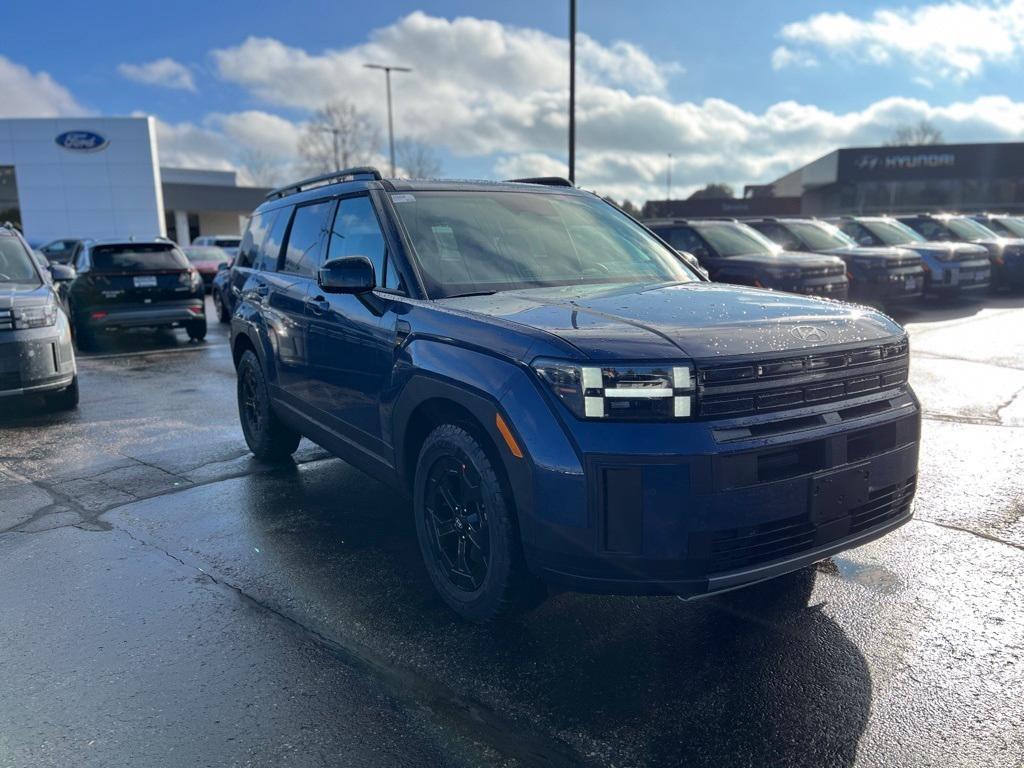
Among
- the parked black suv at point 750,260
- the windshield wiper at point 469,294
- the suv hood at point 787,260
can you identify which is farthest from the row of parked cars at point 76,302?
the suv hood at point 787,260

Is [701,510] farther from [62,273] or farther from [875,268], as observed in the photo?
[875,268]

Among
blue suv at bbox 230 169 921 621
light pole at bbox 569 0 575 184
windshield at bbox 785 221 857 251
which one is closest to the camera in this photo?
blue suv at bbox 230 169 921 621

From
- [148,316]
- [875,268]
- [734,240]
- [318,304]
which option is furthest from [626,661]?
[875,268]

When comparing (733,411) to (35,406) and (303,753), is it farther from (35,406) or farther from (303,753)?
(35,406)

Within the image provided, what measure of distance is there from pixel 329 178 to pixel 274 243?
85 cm

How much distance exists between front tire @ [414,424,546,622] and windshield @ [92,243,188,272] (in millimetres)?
10141

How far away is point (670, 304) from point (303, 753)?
85.7 inches

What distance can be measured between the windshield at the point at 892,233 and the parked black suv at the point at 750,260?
4.47m

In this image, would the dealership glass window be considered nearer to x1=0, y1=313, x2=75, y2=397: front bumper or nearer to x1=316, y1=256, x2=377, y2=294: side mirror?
x1=0, y1=313, x2=75, y2=397: front bumper

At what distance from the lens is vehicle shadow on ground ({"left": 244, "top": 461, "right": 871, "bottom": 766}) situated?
101 inches

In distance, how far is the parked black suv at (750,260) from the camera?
36.7ft

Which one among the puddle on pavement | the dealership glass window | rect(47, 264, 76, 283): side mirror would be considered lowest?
the puddle on pavement

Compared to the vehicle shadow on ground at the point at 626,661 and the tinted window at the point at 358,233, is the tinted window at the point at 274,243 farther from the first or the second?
the vehicle shadow on ground at the point at 626,661

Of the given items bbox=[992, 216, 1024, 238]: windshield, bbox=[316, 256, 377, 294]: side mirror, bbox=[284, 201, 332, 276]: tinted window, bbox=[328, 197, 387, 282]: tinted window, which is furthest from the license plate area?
bbox=[992, 216, 1024, 238]: windshield
